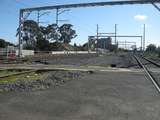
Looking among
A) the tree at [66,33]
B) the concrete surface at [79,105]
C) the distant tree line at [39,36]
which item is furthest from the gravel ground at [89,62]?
the tree at [66,33]

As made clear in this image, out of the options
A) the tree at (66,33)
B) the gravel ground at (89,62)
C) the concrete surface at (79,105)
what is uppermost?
the tree at (66,33)

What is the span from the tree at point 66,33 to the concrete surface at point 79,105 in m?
130

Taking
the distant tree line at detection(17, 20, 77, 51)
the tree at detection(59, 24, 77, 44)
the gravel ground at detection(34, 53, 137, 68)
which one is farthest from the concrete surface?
the tree at detection(59, 24, 77, 44)

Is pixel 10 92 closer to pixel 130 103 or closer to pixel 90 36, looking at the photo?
pixel 130 103

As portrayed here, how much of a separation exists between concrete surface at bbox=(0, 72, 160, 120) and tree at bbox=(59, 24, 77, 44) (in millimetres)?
129672

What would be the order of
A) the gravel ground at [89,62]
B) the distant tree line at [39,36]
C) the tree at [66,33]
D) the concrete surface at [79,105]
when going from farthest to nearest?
1. the tree at [66,33]
2. the distant tree line at [39,36]
3. the gravel ground at [89,62]
4. the concrete surface at [79,105]

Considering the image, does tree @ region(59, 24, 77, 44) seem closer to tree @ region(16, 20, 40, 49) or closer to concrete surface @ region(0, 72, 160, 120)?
tree @ region(16, 20, 40, 49)

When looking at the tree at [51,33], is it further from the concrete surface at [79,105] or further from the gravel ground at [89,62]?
the concrete surface at [79,105]

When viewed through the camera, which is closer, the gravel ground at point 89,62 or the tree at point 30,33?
the gravel ground at point 89,62

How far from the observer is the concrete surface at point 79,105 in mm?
8594

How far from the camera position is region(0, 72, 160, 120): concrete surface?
8594 millimetres

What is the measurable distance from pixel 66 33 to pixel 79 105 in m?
136

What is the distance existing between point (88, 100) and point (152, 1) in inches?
1433

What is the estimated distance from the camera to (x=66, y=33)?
14538 cm
